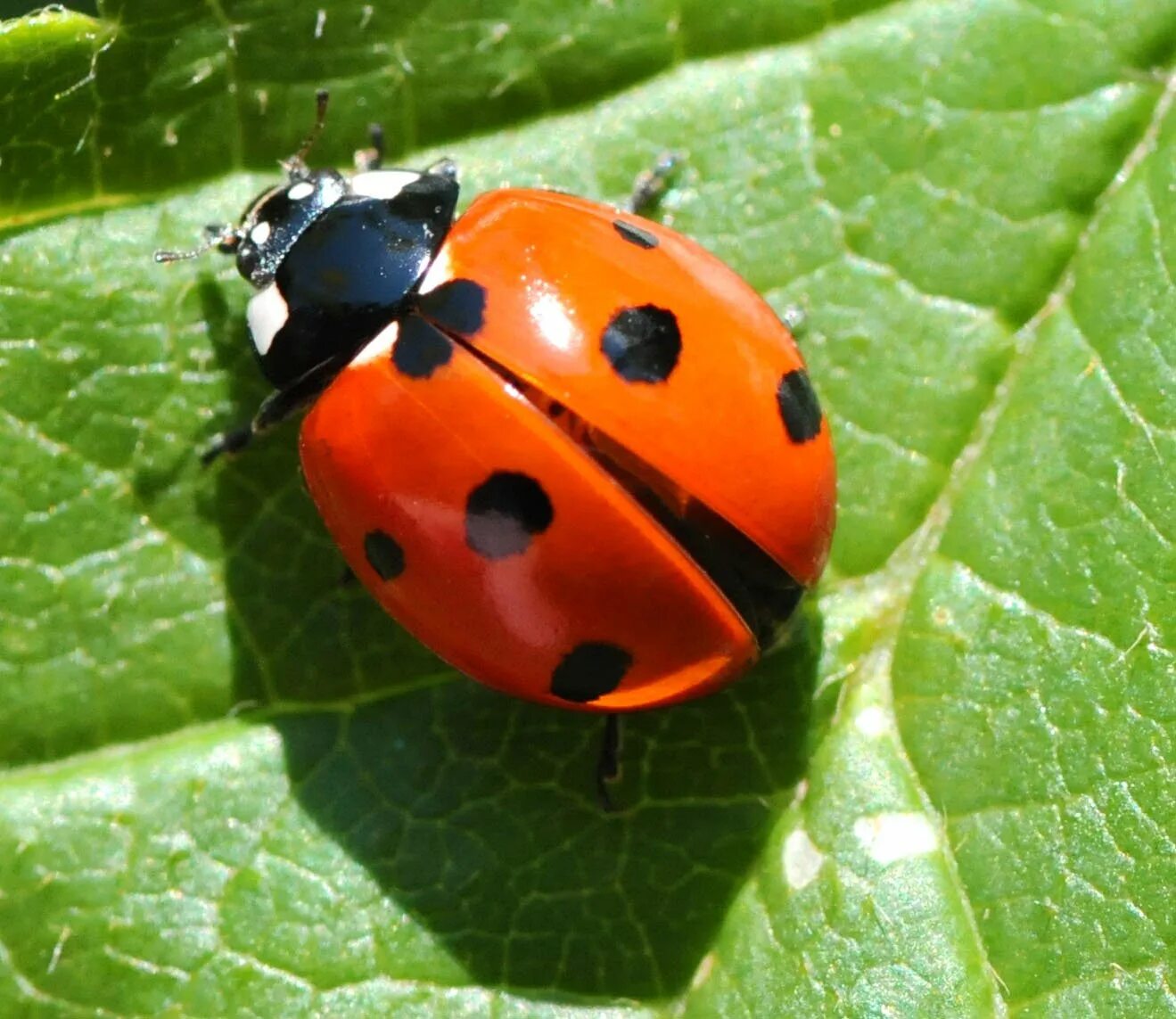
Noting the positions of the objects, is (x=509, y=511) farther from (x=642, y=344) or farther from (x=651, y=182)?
(x=651, y=182)

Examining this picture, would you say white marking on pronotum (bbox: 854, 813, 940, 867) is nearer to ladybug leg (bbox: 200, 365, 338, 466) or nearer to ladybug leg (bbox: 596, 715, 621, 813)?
ladybug leg (bbox: 596, 715, 621, 813)

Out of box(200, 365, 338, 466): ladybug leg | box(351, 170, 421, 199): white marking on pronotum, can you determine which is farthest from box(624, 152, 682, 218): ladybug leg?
box(200, 365, 338, 466): ladybug leg

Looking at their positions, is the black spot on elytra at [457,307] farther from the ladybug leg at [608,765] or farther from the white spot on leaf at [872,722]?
the white spot on leaf at [872,722]

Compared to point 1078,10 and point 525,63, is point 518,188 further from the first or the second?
point 1078,10

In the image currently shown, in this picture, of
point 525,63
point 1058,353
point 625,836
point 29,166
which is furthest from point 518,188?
point 625,836

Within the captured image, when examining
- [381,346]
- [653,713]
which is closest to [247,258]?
[381,346]

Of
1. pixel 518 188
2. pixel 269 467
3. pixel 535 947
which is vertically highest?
pixel 518 188
